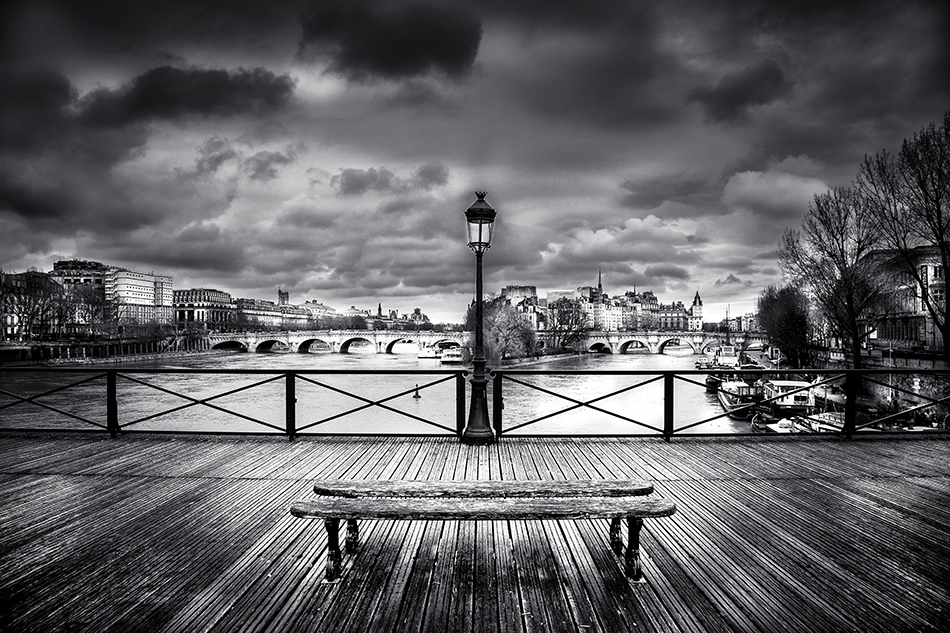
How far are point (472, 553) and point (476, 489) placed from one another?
65 cm

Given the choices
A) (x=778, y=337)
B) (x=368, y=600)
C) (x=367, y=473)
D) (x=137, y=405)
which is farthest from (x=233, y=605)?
(x=778, y=337)

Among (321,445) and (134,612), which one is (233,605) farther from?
(321,445)

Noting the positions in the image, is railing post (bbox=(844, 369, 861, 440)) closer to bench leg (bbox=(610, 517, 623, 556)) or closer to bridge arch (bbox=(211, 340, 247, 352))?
bench leg (bbox=(610, 517, 623, 556))

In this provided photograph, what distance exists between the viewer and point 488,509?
3.45 meters

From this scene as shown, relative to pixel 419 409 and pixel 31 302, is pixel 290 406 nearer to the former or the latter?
pixel 419 409

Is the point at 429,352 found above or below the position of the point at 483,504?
below

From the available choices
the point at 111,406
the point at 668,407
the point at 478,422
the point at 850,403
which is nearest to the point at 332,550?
the point at 478,422

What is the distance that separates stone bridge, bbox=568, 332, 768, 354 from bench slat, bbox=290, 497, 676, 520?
82539 millimetres

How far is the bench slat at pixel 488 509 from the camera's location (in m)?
3.39

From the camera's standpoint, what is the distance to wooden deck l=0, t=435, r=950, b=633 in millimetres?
3111

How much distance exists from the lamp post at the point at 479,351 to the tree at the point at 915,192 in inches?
694

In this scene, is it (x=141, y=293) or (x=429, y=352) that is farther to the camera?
(x=141, y=293)

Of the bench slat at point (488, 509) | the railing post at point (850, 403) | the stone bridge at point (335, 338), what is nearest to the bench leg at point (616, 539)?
the bench slat at point (488, 509)

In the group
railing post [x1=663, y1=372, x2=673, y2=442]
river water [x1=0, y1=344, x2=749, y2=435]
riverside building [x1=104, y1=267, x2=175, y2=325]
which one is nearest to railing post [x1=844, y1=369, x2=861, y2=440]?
railing post [x1=663, y1=372, x2=673, y2=442]
